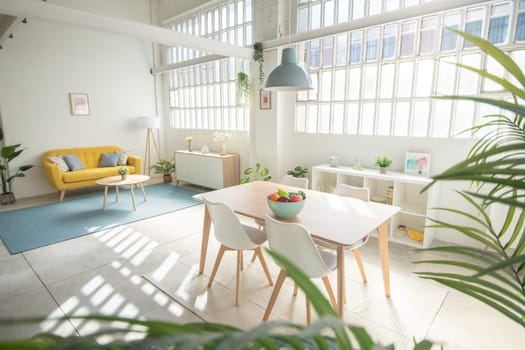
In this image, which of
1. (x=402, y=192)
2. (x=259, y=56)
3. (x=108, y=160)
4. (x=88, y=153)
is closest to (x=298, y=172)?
(x=402, y=192)

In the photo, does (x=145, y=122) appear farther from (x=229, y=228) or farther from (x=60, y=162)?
(x=229, y=228)

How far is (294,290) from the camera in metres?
2.68

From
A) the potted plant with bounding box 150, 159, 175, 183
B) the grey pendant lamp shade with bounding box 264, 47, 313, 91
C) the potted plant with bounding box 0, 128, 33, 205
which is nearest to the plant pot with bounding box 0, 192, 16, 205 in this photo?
the potted plant with bounding box 0, 128, 33, 205

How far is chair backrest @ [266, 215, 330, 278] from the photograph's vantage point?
6.36 ft

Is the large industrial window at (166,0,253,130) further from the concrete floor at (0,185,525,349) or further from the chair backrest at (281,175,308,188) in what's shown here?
the concrete floor at (0,185,525,349)

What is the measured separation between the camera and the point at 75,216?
4.73 meters

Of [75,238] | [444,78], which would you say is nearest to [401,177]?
[444,78]

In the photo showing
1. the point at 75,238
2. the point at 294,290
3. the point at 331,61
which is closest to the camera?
the point at 294,290

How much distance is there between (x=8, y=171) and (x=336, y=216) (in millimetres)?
6132

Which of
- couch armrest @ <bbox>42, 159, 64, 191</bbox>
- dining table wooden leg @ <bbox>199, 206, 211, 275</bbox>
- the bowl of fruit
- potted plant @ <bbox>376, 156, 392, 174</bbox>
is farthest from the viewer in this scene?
couch armrest @ <bbox>42, 159, 64, 191</bbox>

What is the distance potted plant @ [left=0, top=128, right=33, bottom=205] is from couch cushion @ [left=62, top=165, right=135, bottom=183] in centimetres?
73

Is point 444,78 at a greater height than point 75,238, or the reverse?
point 444,78

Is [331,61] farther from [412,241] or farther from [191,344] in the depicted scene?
[191,344]

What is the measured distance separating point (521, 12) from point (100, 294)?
16.0ft
